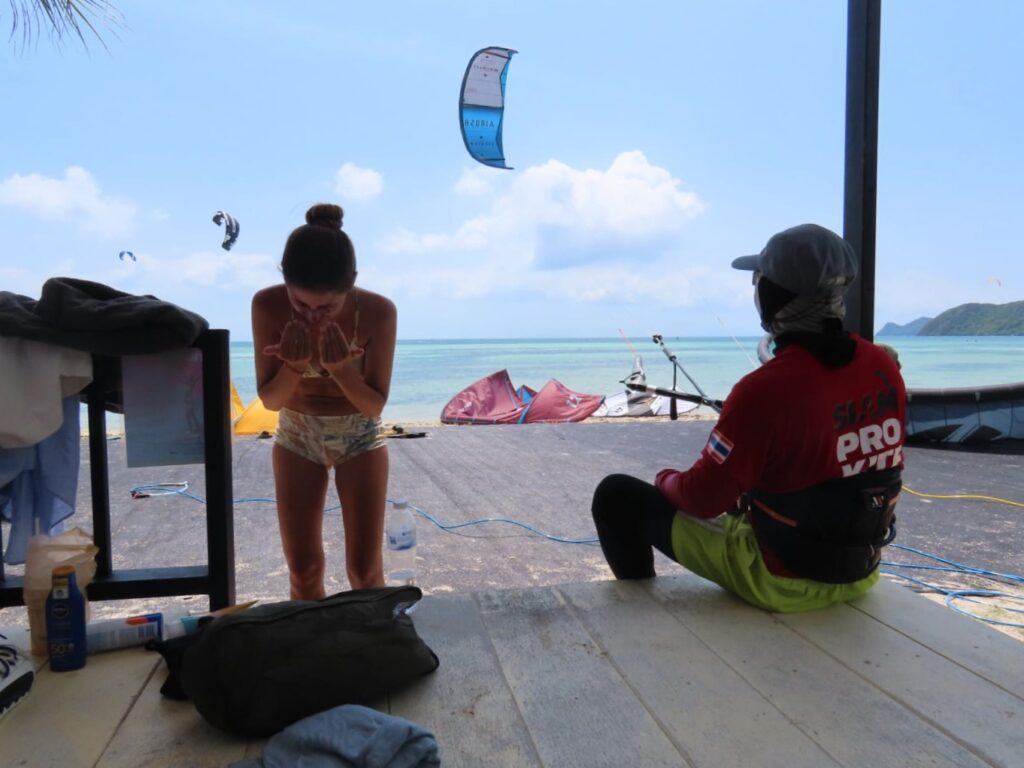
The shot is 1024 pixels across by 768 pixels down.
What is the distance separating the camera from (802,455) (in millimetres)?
1557

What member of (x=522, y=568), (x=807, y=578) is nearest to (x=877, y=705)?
(x=807, y=578)

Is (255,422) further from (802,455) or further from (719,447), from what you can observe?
(802,455)

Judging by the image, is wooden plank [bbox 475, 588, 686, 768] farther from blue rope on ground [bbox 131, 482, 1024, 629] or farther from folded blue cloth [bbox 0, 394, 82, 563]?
blue rope on ground [bbox 131, 482, 1024, 629]

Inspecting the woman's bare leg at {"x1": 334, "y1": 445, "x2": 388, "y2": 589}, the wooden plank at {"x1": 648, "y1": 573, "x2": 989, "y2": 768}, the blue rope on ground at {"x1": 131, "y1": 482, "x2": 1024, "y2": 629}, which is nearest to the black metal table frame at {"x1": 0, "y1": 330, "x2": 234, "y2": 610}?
the woman's bare leg at {"x1": 334, "y1": 445, "x2": 388, "y2": 589}

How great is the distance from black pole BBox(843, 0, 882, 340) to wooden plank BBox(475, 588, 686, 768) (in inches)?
56.3

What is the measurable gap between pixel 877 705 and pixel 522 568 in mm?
2178

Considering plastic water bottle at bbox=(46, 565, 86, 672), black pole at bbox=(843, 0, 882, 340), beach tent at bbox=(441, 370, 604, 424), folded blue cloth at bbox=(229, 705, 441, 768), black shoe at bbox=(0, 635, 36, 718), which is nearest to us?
folded blue cloth at bbox=(229, 705, 441, 768)

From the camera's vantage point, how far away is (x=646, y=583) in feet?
6.27

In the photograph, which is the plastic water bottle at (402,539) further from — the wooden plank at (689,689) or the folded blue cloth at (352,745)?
the folded blue cloth at (352,745)

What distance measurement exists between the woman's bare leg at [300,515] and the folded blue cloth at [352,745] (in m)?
0.83

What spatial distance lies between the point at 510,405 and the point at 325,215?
9822 millimetres

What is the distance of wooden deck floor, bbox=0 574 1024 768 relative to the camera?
1.16m

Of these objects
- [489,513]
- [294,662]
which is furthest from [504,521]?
[294,662]

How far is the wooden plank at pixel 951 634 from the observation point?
1.44 meters
